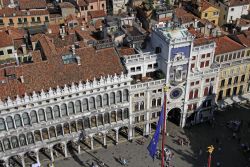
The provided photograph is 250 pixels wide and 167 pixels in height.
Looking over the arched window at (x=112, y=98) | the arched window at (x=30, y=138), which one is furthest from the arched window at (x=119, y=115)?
the arched window at (x=30, y=138)

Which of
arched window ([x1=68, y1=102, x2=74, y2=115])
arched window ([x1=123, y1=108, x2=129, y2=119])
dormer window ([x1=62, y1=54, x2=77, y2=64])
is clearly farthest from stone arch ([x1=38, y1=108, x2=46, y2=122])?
arched window ([x1=123, y1=108, x2=129, y2=119])

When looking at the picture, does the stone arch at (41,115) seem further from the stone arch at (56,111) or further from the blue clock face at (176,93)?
the blue clock face at (176,93)

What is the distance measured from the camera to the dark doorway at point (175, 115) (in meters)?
80.7

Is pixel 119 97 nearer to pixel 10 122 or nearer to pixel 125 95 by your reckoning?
pixel 125 95

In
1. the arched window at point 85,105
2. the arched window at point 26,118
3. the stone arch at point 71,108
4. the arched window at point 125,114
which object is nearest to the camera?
the arched window at point 26,118

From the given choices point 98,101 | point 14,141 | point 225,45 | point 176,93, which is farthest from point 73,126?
point 225,45

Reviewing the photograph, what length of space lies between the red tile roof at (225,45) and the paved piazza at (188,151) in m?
16.6

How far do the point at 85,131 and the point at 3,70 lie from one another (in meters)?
19.5

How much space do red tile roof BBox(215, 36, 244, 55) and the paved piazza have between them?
54.6 feet

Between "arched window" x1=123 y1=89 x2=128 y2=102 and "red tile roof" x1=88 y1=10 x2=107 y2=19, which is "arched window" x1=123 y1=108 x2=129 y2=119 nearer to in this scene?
"arched window" x1=123 y1=89 x2=128 y2=102

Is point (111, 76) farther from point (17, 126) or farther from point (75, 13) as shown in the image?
point (75, 13)

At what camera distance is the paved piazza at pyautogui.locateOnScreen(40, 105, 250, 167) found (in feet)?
237

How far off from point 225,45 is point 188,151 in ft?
85.7

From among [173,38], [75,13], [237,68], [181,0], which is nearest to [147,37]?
[173,38]
